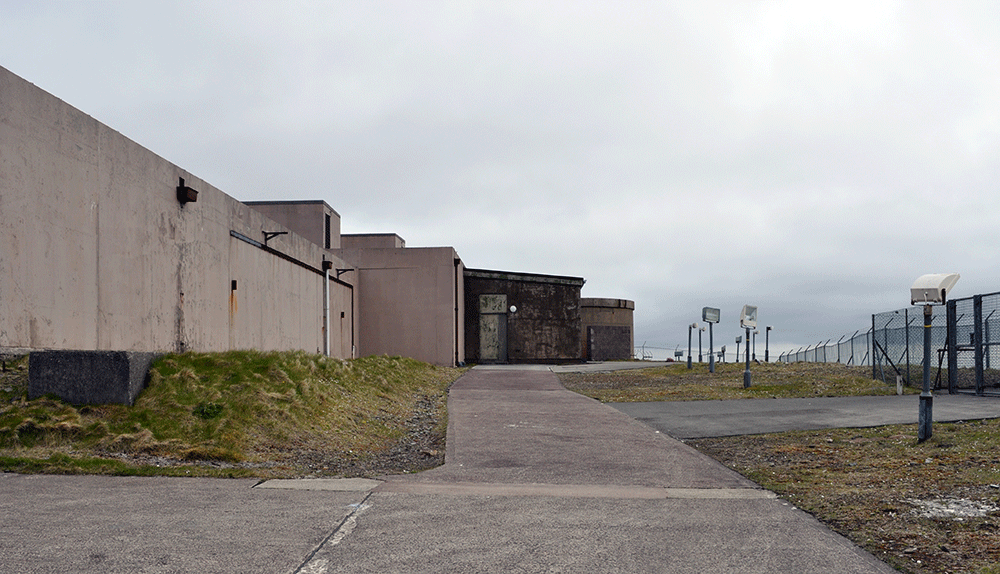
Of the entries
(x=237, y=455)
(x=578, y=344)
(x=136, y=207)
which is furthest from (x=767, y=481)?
(x=578, y=344)

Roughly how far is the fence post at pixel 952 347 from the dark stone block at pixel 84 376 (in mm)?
18194

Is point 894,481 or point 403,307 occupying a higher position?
point 403,307

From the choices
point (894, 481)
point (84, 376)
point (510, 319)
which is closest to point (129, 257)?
point (84, 376)

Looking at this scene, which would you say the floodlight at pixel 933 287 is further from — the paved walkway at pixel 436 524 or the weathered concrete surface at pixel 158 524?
the weathered concrete surface at pixel 158 524

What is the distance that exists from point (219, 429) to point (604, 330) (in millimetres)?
42699

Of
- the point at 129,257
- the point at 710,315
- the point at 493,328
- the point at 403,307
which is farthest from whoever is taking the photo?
the point at 493,328

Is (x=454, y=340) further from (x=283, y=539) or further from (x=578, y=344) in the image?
(x=283, y=539)

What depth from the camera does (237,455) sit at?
7.73 meters

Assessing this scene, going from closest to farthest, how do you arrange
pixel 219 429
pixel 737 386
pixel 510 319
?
pixel 219 429
pixel 737 386
pixel 510 319

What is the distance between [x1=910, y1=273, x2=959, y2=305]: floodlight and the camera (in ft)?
32.7

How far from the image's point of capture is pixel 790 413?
13.1 meters

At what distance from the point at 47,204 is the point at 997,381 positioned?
813 inches

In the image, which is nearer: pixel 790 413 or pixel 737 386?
pixel 790 413

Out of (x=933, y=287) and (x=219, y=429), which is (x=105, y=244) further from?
(x=933, y=287)
